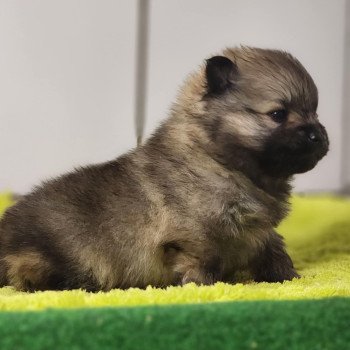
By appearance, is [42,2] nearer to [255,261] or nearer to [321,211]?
[321,211]

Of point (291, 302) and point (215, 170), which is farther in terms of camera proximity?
point (215, 170)

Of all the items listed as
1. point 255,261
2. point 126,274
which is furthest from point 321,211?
point 126,274

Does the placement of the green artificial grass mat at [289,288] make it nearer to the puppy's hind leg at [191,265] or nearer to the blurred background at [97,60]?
the puppy's hind leg at [191,265]

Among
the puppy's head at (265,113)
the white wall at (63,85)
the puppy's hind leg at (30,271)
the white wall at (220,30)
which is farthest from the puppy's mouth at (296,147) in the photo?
the white wall at (220,30)

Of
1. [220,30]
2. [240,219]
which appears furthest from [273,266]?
[220,30]

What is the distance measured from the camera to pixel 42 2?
337 centimetres

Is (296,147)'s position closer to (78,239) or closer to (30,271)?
(78,239)

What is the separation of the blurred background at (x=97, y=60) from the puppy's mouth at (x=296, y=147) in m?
1.73

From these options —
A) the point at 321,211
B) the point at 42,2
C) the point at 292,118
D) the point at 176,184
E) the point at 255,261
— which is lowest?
the point at 321,211

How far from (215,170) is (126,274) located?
0.36 meters

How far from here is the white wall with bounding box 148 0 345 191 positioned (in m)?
3.60

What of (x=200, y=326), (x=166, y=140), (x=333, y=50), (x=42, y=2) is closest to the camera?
(x=200, y=326)

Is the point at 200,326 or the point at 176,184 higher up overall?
the point at 176,184

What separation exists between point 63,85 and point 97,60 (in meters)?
0.22
